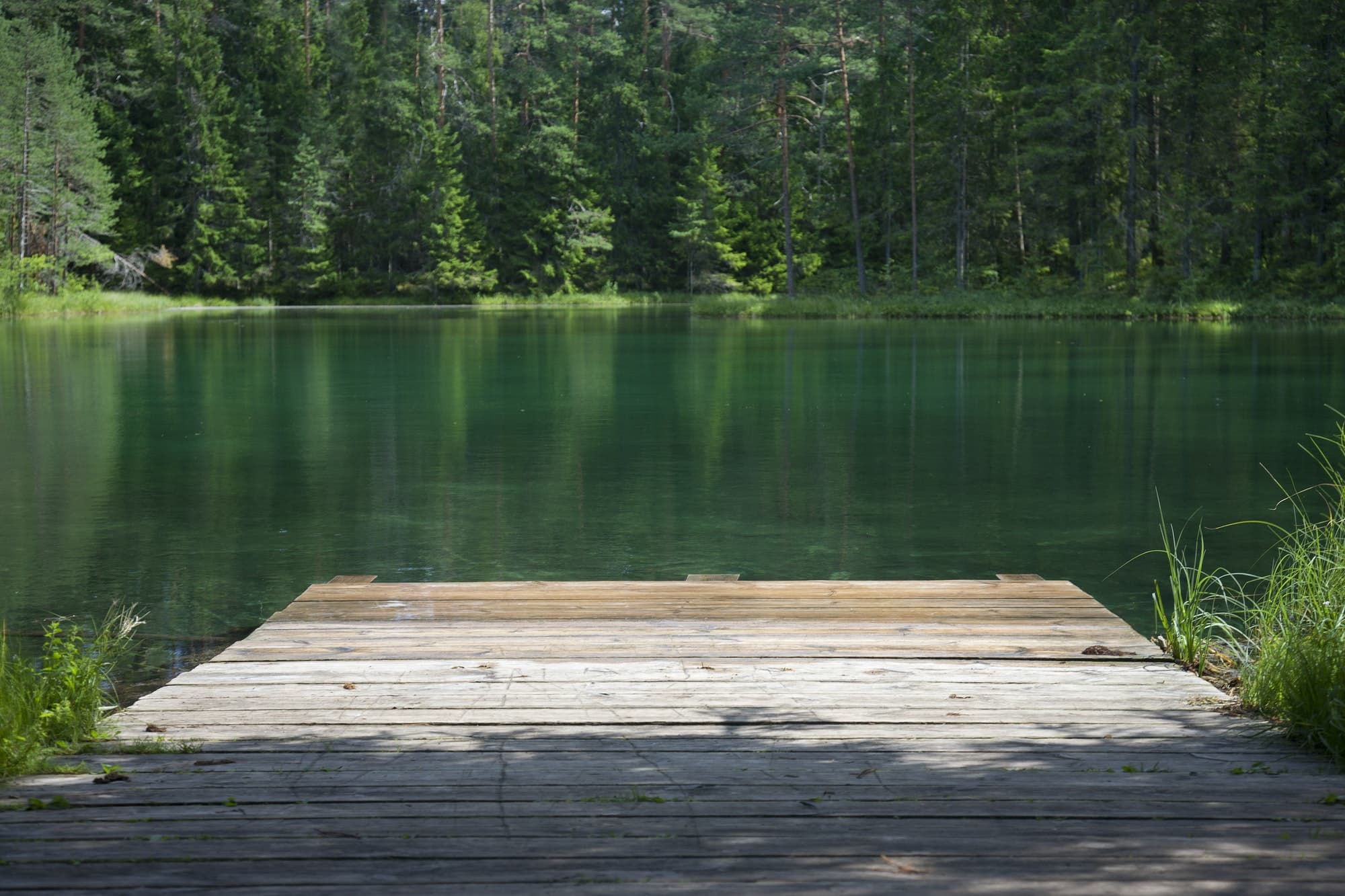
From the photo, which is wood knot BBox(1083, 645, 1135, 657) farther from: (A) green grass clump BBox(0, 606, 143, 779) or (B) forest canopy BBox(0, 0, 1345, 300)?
(B) forest canopy BBox(0, 0, 1345, 300)

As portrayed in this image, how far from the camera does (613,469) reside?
37.5 feet

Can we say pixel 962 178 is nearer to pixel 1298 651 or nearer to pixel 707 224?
pixel 707 224

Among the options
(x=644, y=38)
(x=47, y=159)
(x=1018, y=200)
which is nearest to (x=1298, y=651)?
(x=1018, y=200)

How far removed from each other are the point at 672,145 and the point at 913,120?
11106 mm

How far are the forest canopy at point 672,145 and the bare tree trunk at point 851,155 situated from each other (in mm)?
273

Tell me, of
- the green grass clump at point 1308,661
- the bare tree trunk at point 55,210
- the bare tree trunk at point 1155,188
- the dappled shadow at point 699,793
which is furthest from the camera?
the bare tree trunk at point 55,210

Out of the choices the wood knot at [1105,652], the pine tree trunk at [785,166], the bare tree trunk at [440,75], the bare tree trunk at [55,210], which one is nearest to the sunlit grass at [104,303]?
the bare tree trunk at [55,210]

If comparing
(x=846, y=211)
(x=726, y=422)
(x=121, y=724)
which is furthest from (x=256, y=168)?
(x=121, y=724)

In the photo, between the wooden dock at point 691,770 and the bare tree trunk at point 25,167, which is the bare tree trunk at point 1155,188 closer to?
the bare tree trunk at point 25,167

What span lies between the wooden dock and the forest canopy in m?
35.9

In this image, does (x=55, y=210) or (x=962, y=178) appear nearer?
(x=55, y=210)

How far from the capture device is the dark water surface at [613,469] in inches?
309

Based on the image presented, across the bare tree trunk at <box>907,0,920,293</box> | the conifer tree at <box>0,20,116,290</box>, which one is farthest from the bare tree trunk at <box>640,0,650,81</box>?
the conifer tree at <box>0,20,116,290</box>

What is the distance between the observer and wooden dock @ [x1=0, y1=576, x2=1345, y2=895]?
2709 mm
